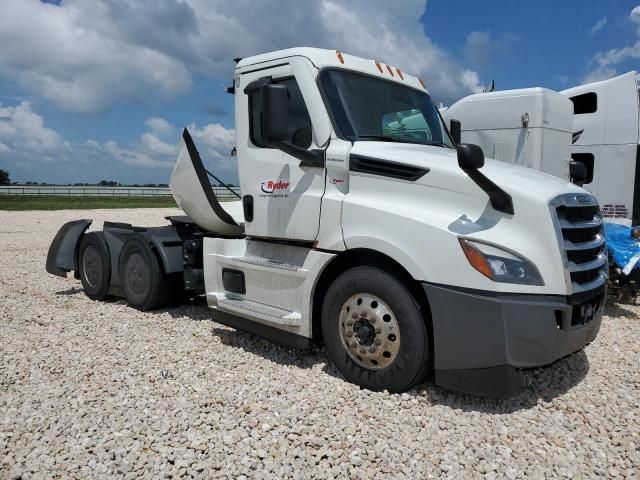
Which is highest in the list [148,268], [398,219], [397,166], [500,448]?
[397,166]

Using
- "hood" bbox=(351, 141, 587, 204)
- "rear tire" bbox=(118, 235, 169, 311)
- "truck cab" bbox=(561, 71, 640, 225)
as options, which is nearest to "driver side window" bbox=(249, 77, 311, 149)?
"hood" bbox=(351, 141, 587, 204)

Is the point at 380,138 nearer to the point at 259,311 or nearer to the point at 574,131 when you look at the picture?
the point at 259,311

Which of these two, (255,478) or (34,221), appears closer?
(255,478)

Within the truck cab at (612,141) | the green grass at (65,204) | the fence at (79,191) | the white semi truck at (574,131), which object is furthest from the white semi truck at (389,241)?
the fence at (79,191)

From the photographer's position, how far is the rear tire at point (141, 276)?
21.8 ft

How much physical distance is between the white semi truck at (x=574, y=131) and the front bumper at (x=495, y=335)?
5.55 metres

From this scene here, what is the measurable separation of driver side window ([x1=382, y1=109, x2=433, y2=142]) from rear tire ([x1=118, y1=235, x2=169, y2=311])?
3.58m

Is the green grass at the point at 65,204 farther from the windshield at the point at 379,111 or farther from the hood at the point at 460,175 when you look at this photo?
the hood at the point at 460,175

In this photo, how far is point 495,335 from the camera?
3.54 m

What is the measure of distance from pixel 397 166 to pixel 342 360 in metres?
1.67

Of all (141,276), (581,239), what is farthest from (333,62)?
(141,276)

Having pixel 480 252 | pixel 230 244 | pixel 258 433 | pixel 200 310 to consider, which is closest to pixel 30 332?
pixel 200 310

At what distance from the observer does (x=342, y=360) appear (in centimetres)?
432

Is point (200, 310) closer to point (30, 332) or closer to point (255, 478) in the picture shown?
point (30, 332)
